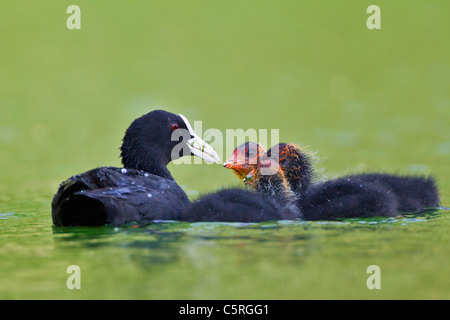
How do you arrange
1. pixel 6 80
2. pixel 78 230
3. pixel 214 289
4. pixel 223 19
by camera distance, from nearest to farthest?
pixel 214 289
pixel 78 230
pixel 6 80
pixel 223 19

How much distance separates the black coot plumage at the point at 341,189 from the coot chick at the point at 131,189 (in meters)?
1.01

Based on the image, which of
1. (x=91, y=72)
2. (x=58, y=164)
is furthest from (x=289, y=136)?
(x=91, y=72)

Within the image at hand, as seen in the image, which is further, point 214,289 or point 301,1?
point 301,1

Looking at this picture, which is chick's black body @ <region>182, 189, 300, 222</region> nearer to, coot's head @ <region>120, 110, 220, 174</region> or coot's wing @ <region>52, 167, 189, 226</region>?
coot's wing @ <region>52, 167, 189, 226</region>

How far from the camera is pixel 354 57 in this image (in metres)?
19.4

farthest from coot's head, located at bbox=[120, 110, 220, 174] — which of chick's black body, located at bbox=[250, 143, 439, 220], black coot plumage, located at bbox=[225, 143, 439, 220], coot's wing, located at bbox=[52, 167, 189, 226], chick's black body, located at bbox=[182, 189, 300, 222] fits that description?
chick's black body, located at bbox=[182, 189, 300, 222]

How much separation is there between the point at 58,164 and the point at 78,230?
5.48 m

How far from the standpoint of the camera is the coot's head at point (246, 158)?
33.7 ft

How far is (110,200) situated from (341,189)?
2.80 m

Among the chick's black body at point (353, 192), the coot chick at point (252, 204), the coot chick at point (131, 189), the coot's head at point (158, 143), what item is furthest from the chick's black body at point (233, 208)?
the coot's head at point (158, 143)

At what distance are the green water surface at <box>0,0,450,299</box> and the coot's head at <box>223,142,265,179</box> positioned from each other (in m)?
0.61

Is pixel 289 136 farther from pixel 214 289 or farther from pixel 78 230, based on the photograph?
pixel 214 289

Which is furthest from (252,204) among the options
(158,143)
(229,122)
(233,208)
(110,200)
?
(229,122)

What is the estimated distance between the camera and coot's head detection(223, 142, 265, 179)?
10.3 metres
